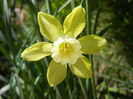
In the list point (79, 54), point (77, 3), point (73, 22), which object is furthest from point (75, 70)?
point (77, 3)

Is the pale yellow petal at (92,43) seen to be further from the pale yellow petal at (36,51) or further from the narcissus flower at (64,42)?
the pale yellow petal at (36,51)

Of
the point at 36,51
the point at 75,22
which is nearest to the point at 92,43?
the point at 75,22

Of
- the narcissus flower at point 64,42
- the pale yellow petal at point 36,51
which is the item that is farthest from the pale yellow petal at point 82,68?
the pale yellow petal at point 36,51

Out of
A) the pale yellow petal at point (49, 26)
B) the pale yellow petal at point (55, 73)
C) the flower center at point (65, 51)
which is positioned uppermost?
the pale yellow petal at point (49, 26)

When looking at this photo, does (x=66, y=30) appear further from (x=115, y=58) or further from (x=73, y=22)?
(x=115, y=58)

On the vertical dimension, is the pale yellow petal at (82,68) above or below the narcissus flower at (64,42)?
below
